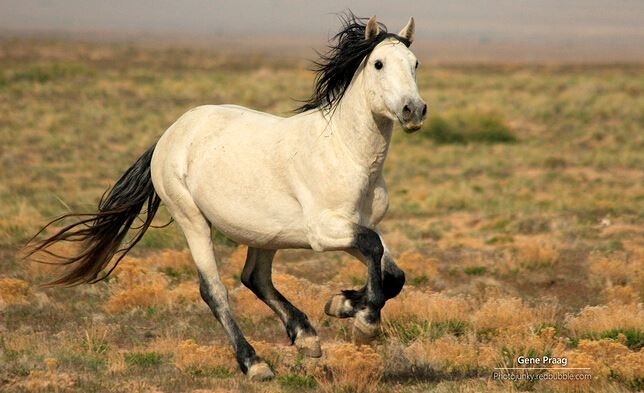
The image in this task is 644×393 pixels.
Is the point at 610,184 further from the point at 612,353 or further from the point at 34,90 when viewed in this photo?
the point at 34,90

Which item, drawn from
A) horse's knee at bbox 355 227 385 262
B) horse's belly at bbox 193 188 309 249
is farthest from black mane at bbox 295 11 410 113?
horse's knee at bbox 355 227 385 262

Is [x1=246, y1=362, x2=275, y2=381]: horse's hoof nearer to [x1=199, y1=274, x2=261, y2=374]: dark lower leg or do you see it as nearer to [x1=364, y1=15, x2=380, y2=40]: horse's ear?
[x1=199, y1=274, x2=261, y2=374]: dark lower leg

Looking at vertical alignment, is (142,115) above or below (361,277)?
below

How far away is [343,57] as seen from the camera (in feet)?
21.3

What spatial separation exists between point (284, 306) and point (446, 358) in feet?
4.09

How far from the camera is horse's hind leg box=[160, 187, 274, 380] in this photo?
7.01 m

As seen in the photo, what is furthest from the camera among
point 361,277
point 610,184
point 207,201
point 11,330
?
point 610,184

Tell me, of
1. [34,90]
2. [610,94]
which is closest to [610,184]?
[610,94]

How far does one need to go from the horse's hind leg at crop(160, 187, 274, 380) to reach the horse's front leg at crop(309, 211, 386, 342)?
1131mm

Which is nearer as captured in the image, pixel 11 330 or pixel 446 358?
pixel 446 358

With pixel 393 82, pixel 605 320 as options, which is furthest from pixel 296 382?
pixel 605 320

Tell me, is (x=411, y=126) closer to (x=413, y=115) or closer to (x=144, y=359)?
(x=413, y=115)

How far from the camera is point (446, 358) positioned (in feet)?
23.8

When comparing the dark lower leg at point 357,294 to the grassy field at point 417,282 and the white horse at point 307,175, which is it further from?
the grassy field at point 417,282
